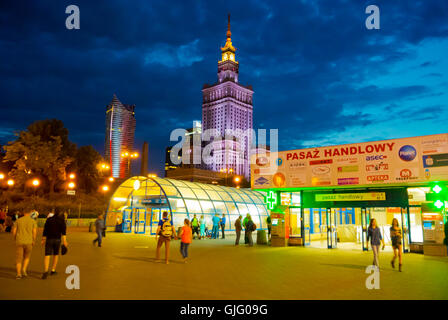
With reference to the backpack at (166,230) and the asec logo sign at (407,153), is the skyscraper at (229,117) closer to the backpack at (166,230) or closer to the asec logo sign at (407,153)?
the asec logo sign at (407,153)

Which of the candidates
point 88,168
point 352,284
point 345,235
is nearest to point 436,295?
point 352,284

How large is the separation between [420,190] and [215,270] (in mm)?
13265

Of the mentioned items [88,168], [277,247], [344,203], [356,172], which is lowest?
[277,247]

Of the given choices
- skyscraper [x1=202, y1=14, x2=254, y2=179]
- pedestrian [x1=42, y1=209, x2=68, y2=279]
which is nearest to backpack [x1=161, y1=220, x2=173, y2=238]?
pedestrian [x1=42, y1=209, x2=68, y2=279]

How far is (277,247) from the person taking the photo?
809 inches

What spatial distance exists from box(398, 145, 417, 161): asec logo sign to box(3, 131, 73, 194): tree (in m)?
45.5

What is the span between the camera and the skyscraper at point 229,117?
550 ft

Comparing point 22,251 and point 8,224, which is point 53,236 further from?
point 8,224

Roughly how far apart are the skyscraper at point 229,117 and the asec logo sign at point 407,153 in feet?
475

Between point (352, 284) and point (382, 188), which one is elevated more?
point (382, 188)

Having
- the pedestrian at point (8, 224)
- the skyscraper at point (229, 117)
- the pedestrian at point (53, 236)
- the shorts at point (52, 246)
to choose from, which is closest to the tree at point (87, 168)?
the pedestrian at point (8, 224)

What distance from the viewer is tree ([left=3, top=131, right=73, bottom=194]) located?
156ft
